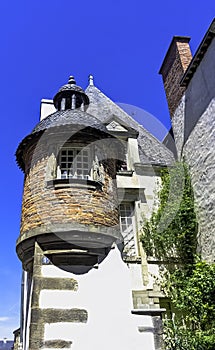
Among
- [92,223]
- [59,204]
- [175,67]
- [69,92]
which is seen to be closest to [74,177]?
[59,204]

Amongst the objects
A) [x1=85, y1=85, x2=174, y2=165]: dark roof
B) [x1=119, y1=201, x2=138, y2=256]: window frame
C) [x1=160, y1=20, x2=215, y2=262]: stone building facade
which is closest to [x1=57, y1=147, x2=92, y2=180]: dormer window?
[x1=119, y1=201, x2=138, y2=256]: window frame

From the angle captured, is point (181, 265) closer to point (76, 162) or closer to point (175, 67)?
point (76, 162)

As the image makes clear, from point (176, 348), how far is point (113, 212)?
317 centimetres

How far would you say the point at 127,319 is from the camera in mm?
5730

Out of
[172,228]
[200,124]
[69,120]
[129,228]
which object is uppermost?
[200,124]

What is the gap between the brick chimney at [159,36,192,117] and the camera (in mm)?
11480

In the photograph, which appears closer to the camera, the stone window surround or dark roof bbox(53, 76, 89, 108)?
the stone window surround

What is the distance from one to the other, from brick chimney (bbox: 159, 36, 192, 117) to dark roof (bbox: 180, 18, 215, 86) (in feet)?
2.23

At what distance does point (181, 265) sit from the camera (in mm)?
8500

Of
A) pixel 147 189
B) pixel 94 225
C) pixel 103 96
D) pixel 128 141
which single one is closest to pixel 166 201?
pixel 147 189

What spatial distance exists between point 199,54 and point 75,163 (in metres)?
5.60

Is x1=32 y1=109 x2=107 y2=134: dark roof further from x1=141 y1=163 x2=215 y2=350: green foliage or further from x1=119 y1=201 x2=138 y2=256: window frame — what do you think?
x1=141 y1=163 x2=215 y2=350: green foliage

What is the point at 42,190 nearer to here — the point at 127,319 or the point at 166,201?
the point at 127,319

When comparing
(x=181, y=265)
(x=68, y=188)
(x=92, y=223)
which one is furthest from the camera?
(x=181, y=265)
